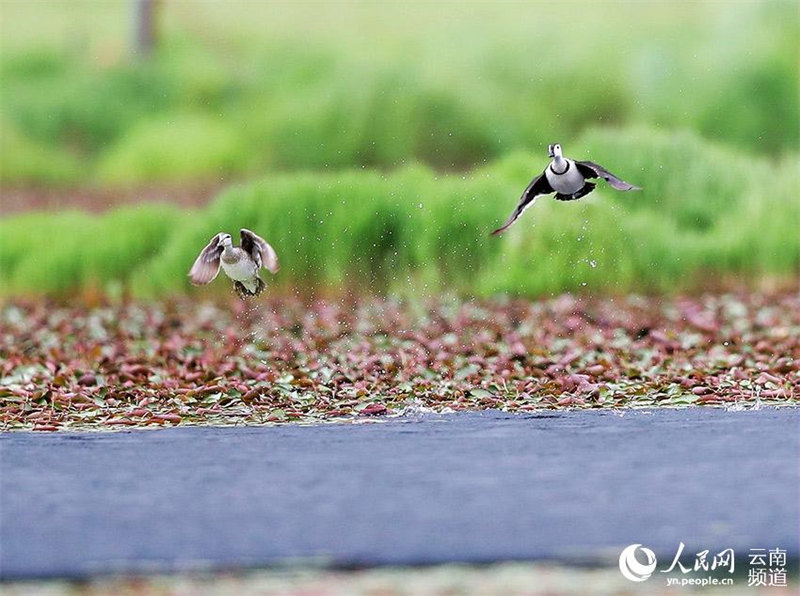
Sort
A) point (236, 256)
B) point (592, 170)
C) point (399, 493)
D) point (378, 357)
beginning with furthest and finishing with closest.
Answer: point (378, 357)
point (236, 256)
point (592, 170)
point (399, 493)

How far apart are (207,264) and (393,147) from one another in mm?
6941

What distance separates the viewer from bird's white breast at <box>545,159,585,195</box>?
6.80m

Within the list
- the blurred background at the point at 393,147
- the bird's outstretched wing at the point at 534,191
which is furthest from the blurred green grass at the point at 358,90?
the bird's outstretched wing at the point at 534,191

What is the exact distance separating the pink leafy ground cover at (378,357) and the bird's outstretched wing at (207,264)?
43.9 inches

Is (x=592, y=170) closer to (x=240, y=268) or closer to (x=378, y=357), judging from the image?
(x=240, y=268)

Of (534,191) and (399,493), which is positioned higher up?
(534,191)

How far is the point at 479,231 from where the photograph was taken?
11.3 m

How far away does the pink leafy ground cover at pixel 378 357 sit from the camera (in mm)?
7883

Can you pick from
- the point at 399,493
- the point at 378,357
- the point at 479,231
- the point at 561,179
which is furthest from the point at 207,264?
the point at 479,231

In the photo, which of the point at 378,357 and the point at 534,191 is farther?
the point at 378,357

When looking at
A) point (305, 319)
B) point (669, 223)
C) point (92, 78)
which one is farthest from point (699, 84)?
point (92, 78)

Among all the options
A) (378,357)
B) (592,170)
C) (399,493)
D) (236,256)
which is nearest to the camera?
(399,493)

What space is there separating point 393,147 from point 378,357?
4692 millimetres

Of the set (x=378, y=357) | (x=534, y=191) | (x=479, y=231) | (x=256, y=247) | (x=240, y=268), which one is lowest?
(x=378, y=357)
